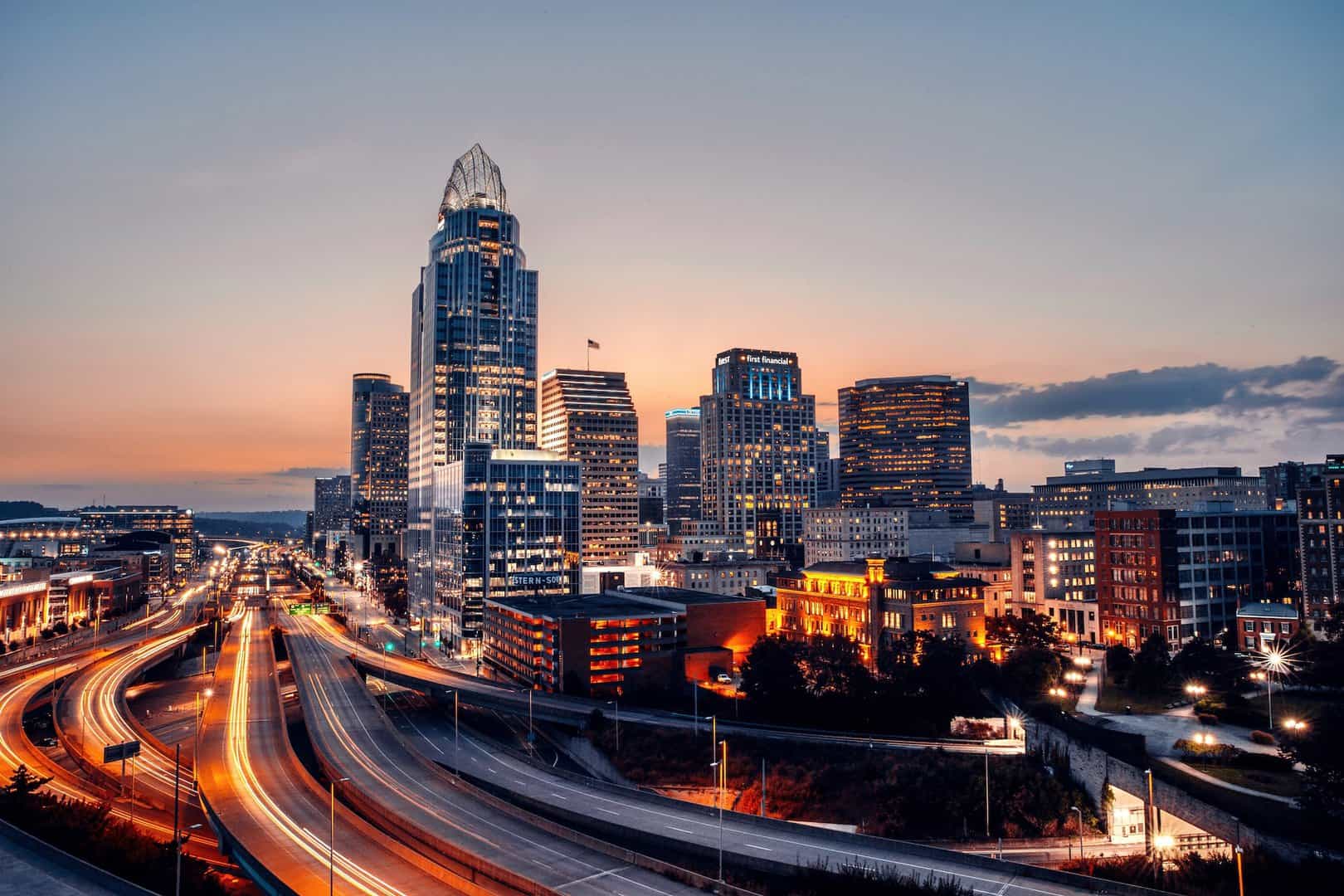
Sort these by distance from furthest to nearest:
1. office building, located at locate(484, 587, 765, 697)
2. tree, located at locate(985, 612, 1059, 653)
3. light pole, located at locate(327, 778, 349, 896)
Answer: tree, located at locate(985, 612, 1059, 653)
office building, located at locate(484, 587, 765, 697)
light pole, located at locate(327, 778, 349, 896)

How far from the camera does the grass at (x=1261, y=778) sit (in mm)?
68125

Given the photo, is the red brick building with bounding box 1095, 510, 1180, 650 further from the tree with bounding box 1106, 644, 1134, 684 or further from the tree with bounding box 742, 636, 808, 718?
the tree with bounding box 742, 636, 808, 718

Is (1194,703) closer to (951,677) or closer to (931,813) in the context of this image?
(951,677)

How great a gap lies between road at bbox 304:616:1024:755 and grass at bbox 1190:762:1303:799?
19.8 meters

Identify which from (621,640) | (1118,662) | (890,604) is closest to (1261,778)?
(1118,662)

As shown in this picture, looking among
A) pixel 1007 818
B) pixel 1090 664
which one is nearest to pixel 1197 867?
pixel 1007 818

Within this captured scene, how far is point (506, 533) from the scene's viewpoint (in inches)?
7456

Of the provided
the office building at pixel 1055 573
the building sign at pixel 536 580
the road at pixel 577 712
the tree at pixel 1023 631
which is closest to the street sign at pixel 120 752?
the road at pixel 577 712

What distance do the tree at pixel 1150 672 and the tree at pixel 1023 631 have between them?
64.9 ft

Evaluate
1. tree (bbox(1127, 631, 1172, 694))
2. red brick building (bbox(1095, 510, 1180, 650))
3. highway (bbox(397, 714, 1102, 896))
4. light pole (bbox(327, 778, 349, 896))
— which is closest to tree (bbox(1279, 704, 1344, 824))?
highway (bbox(397, 714, 1102, 896))

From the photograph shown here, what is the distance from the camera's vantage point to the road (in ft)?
309

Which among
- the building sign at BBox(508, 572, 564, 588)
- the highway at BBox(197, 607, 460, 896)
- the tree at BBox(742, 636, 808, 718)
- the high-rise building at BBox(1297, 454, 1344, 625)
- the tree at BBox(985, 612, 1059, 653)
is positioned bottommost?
the highway at BBox(197, 607, 460, 896)

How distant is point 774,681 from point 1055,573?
75.3 meters

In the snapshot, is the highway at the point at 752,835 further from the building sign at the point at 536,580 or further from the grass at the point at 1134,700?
the building sign at the point at 536,580
